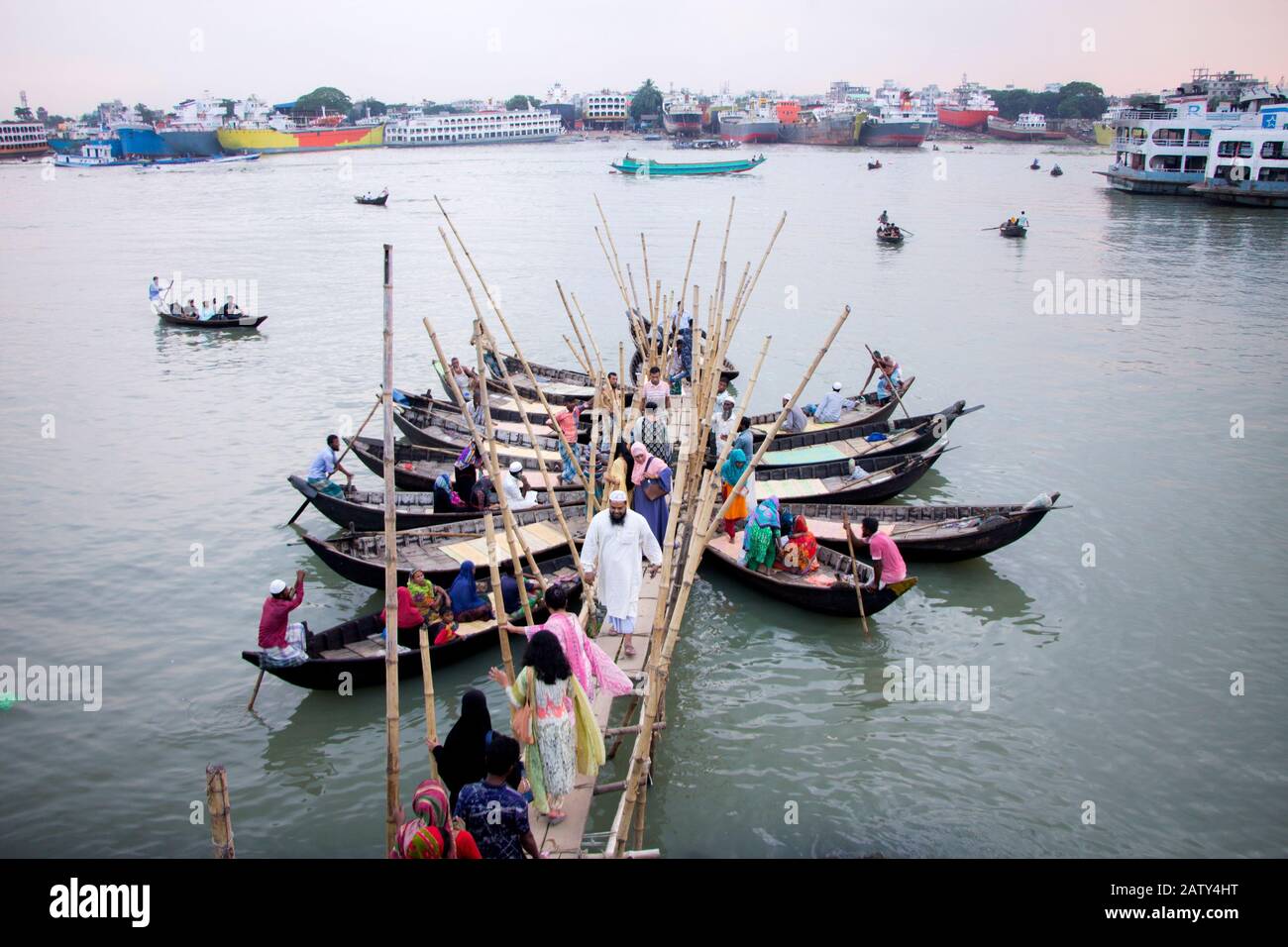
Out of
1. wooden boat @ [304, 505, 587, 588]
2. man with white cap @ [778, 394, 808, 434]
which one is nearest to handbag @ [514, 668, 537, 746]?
wooden boat @ [304, 505, 587, 588]

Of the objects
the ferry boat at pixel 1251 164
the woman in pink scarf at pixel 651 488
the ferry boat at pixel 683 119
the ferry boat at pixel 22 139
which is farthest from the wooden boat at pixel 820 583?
the ferry boat at pixel 683 119

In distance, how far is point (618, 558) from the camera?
5.57 meters

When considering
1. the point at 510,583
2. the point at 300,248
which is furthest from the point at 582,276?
the point at 510,583

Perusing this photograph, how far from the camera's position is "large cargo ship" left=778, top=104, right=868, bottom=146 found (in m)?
84.9

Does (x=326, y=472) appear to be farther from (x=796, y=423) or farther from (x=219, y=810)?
(x=219, y=810)

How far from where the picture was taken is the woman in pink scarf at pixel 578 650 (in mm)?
4270

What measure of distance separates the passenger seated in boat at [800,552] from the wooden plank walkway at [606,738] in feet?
4.57

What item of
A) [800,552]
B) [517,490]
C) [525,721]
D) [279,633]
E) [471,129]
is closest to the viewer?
[525,721]

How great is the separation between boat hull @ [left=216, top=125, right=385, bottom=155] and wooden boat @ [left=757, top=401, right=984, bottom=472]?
7855cm

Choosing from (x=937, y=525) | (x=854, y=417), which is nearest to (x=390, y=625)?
(x=937, y=525)

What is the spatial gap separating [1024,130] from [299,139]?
237 feet

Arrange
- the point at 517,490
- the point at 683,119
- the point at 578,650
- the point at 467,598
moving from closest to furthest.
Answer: the point at 578,650 → the point at 467,598 → the point at 517,490 → the point at 683,119

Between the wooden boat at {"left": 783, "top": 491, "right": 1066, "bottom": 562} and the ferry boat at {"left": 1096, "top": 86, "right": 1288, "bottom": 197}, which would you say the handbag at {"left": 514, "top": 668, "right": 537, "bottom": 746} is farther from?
the ferry boat at {"left": 1096, "top": 86, "right": 1288, "bottom": 197}

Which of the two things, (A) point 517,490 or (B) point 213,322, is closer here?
(A) point 517,490
